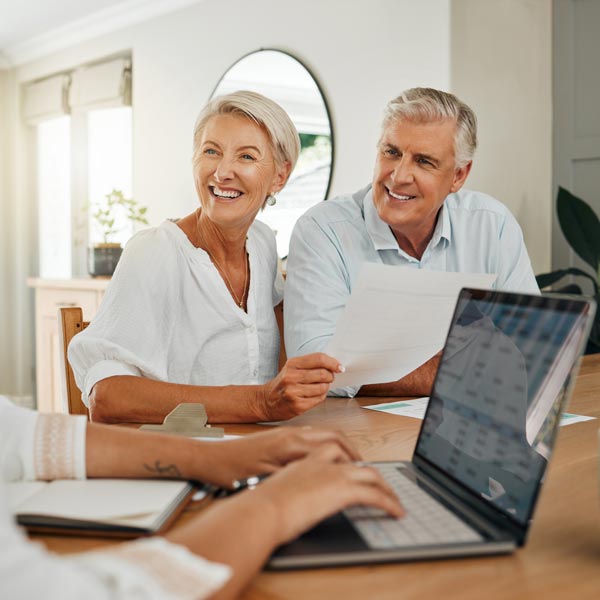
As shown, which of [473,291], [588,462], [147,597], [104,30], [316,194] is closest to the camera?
[147,597]

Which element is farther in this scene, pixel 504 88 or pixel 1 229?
pixel 1 229

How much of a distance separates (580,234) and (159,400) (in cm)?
202

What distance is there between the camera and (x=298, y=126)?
11.5 feet

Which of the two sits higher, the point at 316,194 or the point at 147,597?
the point at 316,194

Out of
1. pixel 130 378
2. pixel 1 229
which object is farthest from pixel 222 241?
pixel 1 229

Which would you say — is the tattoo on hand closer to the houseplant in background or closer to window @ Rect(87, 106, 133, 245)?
the houseplant in background

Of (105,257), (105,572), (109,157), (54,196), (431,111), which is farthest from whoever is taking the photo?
(54,196)

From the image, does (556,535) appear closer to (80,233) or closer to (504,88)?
(504,88)

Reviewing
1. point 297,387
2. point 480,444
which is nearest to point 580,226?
point 297,387

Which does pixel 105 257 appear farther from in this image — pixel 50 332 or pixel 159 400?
pixel 159 400

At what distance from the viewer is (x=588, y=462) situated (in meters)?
1.03

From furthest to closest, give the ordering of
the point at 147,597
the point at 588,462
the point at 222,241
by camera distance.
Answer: the point at 222,241, the point at 588,462, the point at 147,597

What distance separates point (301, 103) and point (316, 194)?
1.41ft

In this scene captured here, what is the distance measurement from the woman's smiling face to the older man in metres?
0.20
